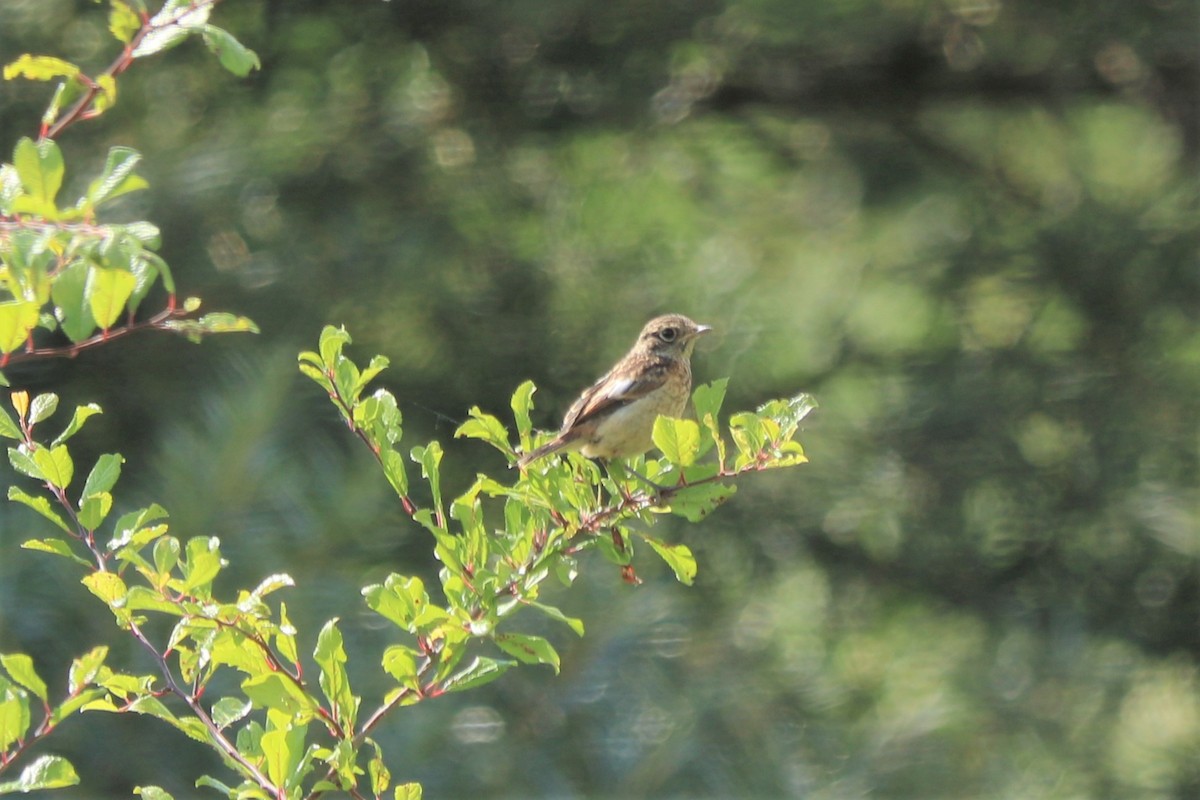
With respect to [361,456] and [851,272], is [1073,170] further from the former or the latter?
[361,456]

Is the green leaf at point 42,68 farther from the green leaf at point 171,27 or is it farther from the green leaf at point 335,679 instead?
the green leaf at point 335,679

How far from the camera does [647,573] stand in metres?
4.27

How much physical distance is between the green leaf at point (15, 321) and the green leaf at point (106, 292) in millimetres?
49

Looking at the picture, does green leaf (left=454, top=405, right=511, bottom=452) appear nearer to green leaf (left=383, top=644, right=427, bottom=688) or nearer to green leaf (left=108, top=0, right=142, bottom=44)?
green leaf (left=383, top=644, right=427, bottom=688)

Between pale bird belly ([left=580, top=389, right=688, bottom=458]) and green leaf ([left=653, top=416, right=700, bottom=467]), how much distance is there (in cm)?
78

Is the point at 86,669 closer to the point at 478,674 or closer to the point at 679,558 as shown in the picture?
the point at 478,674

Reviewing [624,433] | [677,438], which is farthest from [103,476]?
[624,433]

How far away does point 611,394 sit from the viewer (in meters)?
2.63

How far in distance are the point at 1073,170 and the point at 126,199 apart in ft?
10.3

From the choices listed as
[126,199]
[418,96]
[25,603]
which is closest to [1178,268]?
[418,96]

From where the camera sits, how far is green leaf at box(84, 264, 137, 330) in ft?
4.20

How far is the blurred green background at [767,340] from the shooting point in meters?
4.03

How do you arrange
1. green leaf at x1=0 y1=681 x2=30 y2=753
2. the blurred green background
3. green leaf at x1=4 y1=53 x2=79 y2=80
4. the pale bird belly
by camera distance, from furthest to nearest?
1. the blurred green background
2. the pale bird belly
3. green leaf at x1=0 y1=681 x2=30 y2=753
4. green leaf at x1=4 y1=53 x2=79 y2=80

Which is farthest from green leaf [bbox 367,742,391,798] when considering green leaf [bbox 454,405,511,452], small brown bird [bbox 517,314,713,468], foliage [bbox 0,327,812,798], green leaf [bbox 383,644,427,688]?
small brown bird [bbox 517,314,713,468]
